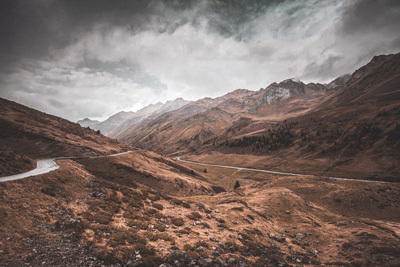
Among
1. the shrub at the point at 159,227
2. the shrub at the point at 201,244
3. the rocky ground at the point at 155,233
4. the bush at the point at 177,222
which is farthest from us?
the bush at the point at 177,222

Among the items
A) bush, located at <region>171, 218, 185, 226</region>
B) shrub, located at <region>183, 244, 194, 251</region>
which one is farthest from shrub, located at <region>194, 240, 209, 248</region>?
bush, located at <region>171, 218, 185, 226</region>

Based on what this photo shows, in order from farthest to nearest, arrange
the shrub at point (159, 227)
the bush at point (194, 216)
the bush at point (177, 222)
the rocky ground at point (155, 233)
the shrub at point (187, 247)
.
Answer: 1. the bush at point (194, 216)
2. the bush at point (177, 222)
3. the shrub at point (159, 227)
4. the shrub at point (187, 247)
5. the rocky ground at point (155, 233)

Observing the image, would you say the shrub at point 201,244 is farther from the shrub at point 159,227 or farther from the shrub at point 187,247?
the shrub at point 159,227

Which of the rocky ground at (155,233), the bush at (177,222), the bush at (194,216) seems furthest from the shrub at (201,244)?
the bush at (194,216)

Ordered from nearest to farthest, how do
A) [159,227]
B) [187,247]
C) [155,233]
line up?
[187,247]
[155,233]
[159,227]

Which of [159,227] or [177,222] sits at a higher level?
[159,227]

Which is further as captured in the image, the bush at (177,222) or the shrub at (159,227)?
the bush at (177,222)

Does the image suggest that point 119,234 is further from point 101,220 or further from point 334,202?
point 334,202

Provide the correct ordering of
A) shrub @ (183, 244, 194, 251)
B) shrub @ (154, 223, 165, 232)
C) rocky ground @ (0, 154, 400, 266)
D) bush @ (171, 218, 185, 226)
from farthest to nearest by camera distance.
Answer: bush @ (171, 218, 185, 226), shrub @ (154, 223, 165, 232), shrub @ (183, 244, 194, 251), rocky ground @ (0, 154, 400, 266)

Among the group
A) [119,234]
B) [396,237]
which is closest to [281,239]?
[396,237]

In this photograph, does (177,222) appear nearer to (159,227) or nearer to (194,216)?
(159,227)

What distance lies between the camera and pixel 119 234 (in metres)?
13.5

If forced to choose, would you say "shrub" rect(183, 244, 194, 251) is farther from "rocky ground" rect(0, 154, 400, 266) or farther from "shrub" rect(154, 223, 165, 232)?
"shrub" rect(154, 223, 165, 232)

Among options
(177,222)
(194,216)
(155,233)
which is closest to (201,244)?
(155,233)
